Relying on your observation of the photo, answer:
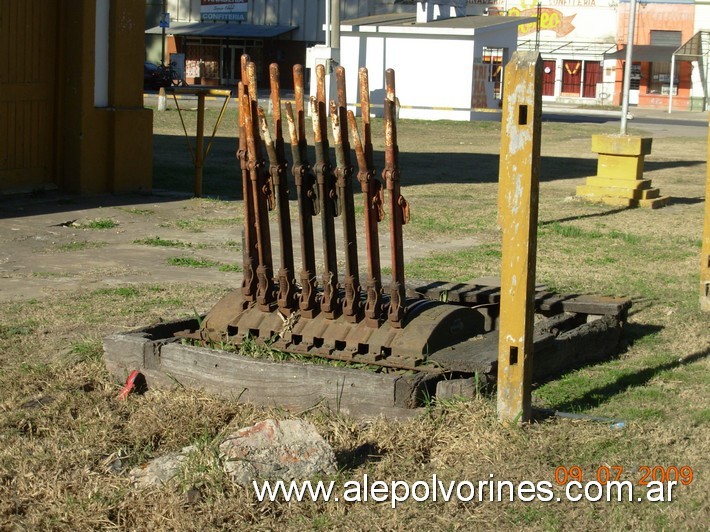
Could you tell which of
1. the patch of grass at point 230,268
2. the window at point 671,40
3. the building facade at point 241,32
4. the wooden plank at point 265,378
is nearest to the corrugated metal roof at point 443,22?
the window at point 671,40

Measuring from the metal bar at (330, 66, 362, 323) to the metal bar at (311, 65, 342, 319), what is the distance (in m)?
0.06

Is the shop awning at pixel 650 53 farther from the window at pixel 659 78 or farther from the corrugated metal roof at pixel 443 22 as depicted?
the corrugated metal roof at pixel 443 22

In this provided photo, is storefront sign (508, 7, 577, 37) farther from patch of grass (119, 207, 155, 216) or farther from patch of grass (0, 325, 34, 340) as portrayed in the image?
patch of grass (0, 325, 34, 340)

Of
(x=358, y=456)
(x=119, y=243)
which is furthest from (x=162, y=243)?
(x=358, y=456)

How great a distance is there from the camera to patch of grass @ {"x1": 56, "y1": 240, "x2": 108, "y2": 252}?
10.3m

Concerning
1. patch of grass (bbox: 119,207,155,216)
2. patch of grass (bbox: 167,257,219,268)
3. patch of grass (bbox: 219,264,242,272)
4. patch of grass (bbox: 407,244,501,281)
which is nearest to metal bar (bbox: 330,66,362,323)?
patch of grass (bbox: 407,244,501,281)

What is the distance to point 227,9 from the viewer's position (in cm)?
6262

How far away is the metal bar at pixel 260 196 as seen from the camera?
601cm

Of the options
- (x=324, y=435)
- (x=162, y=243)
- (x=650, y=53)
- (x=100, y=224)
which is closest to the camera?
(x=324, y=435)

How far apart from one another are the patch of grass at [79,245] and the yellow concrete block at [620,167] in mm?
7656

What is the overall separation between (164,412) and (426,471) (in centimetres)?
140

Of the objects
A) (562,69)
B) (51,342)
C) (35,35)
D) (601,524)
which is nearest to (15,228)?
(35,35)

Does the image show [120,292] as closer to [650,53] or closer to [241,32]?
[650,53]

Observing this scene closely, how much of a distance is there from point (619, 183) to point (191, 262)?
7.63m
